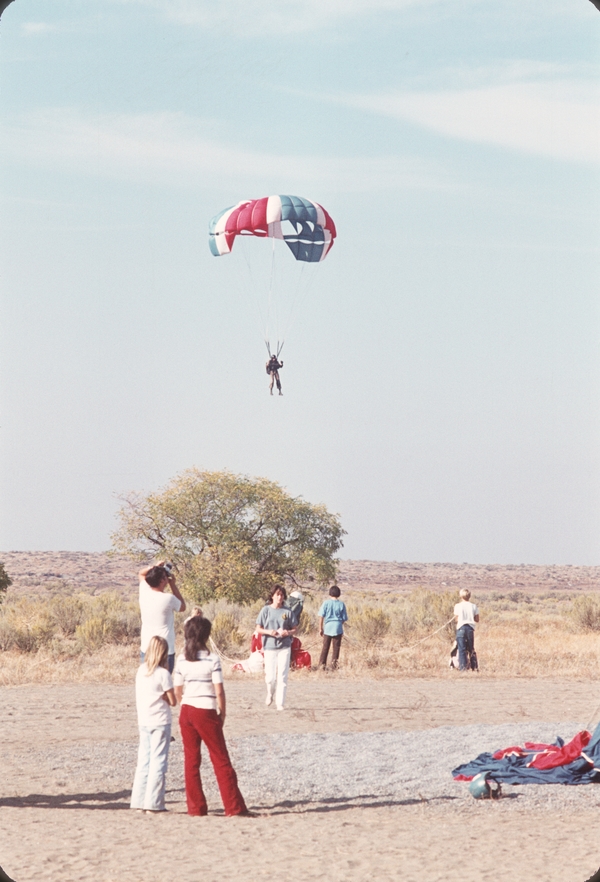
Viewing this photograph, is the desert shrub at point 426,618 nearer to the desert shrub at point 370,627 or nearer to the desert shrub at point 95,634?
the desert shrub at point 370,627

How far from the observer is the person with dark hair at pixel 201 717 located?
8.49 metres

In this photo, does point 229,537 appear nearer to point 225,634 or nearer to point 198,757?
point 225,634

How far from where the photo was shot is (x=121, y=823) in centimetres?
843

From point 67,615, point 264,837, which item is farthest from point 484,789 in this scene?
point 67,615

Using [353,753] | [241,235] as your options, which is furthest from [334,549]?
[353,753]

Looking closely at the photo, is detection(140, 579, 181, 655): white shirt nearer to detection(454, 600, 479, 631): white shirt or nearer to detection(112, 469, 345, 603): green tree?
detection(454, 600, 479, 631): white shirt

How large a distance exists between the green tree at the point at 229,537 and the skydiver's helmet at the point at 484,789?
18978 mm

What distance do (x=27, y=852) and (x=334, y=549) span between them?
2331 centimetres

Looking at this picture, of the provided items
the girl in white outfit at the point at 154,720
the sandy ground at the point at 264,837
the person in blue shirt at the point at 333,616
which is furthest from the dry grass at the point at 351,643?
the girl in white outfit at the point at 154,720

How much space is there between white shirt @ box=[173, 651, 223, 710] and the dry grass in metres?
10.3

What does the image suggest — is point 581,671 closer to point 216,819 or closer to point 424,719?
point 424,719

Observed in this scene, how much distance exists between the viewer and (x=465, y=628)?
63.2 feet

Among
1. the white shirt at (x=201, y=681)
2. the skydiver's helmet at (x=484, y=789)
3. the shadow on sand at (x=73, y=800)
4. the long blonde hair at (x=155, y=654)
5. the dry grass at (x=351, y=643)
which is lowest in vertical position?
the shadow on sand at (x=73, y=800)

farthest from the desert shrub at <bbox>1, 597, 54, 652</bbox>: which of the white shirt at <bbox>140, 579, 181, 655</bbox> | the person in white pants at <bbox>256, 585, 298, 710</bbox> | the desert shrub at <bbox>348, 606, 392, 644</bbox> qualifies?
the white shirt at <bbox>140, 579, 181, 655</bbox>
